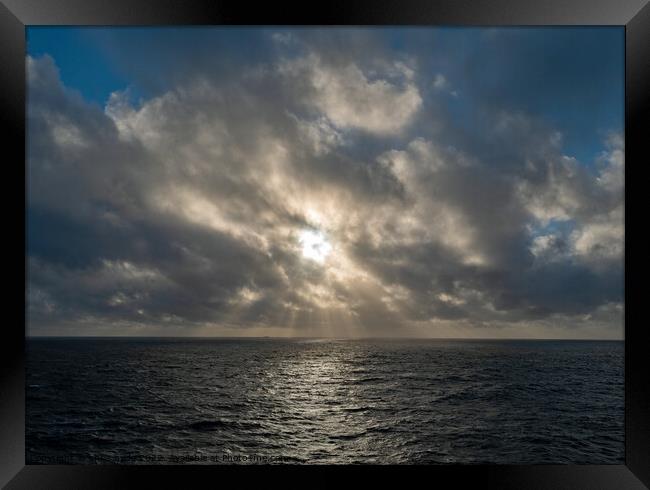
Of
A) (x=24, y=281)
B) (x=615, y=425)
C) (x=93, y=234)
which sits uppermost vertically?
(x=93, y=234)

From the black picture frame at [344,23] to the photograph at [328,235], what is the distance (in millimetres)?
11257

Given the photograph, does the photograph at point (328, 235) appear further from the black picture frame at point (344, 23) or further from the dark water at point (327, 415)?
the black picture frame at point (344, 23)

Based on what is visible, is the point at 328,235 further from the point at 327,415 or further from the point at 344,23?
the point at 344,23

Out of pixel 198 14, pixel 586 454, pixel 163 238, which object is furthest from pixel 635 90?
pixel 163 238

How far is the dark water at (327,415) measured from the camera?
13.4 meters

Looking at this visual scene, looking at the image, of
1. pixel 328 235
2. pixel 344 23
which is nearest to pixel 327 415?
pixel 344 23

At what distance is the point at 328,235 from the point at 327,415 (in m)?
39.0

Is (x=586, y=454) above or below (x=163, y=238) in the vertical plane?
below

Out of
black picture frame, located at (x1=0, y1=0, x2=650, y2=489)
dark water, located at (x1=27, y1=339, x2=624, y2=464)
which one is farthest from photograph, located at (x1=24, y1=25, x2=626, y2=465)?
black picture frame, located at (x1=0, y1=0, x2=650, y2=489)

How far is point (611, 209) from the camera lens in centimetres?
3600

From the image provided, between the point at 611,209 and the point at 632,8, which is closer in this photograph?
the point at 632,8

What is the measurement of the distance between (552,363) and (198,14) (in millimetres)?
43014

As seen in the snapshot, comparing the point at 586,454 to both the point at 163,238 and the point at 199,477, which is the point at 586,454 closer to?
→ the point at 199,477

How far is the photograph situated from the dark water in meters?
0.18
